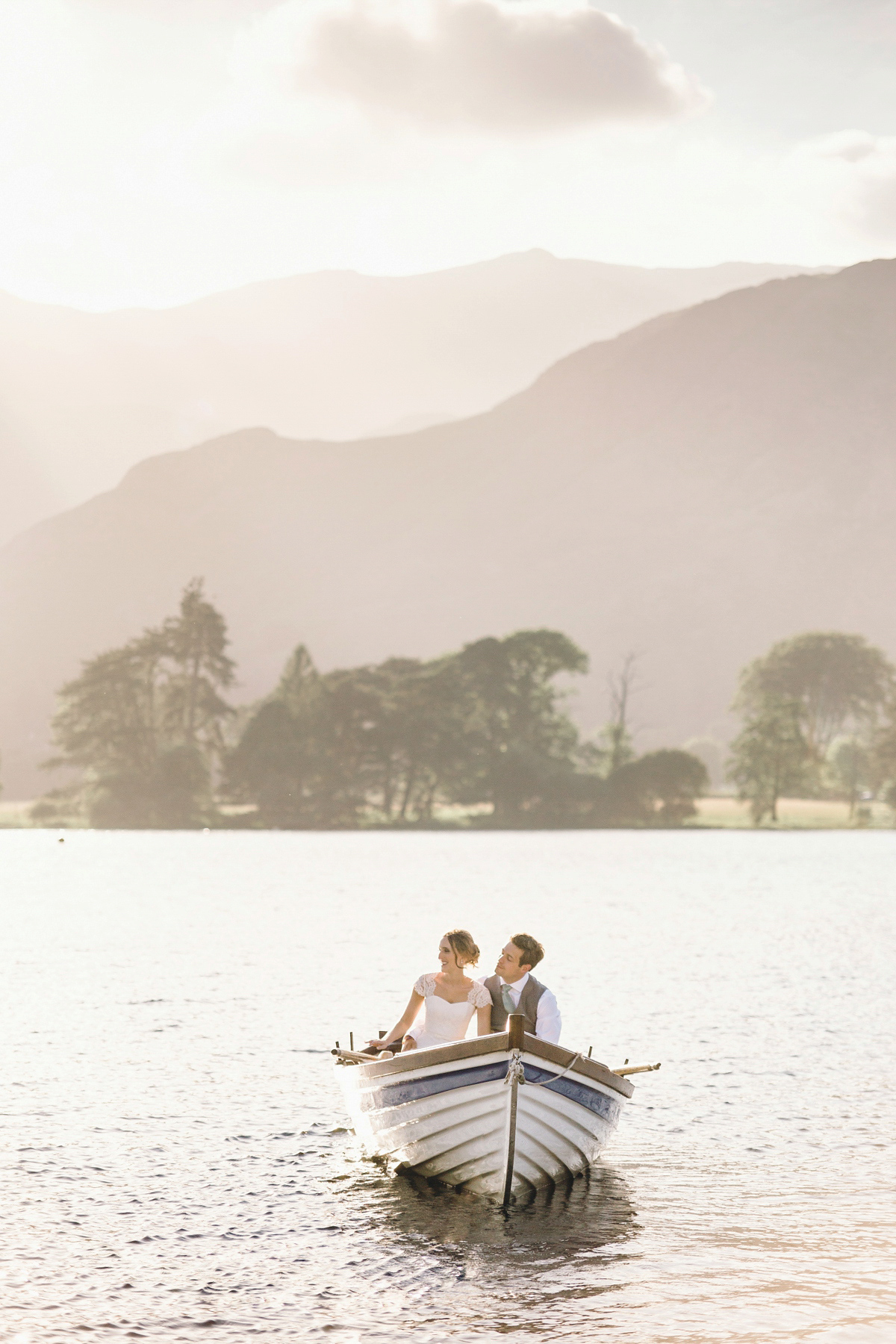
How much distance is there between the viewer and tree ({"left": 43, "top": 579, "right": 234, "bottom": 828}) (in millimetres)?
161625

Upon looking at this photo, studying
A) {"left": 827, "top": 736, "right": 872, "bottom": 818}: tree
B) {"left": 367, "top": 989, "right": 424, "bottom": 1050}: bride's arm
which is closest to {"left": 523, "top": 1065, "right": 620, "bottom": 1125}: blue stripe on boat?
{"left": 367, "top": 989, "right": 424, "bottom": 1050}: bride's arm

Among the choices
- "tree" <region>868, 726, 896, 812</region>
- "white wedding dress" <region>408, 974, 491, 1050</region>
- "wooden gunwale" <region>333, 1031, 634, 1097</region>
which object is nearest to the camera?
"wooden gunwale" <region>333, 1031, 634, 1097</region>

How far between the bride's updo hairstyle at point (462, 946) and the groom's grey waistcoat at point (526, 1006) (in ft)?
1.12

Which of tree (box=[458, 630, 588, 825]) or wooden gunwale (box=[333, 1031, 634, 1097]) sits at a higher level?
tree (box=[458, 630, 588, 825])

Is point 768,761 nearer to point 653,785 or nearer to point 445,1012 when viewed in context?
point 653,785

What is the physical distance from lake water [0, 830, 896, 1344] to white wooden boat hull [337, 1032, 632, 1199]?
42cm

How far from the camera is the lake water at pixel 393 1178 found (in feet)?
42.2

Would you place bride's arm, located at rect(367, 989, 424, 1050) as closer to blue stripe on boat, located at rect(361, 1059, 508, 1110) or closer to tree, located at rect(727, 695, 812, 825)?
blue stripe on boat, located at rect(361, 1059, 508, 1110)

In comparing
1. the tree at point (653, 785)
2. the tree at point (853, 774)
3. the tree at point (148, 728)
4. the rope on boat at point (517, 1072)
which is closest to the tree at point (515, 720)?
the tree at point (653, 785)

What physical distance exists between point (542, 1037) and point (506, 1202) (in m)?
1.87

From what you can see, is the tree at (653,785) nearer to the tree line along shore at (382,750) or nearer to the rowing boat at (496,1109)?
the tree line along shore at (382,750)

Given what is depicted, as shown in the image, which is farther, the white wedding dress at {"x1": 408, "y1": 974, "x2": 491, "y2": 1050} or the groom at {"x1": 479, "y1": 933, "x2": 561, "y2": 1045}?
the white wedding dress at {"x1": 408, "y1": 974, "x2": 491, "y2": 1050}

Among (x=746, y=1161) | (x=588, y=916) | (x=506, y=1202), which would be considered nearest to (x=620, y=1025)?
(x=746, y=1161)

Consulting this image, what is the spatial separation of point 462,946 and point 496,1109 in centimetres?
166
